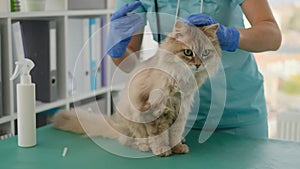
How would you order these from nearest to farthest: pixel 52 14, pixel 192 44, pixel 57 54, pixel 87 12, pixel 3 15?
1. pixel 192 44
2. pixel 3 15
3. pixel 52 14
4. pixel 57 54
5. pixel 87 12

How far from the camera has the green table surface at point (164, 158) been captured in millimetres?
1044

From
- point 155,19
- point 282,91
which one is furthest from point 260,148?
point 282,91

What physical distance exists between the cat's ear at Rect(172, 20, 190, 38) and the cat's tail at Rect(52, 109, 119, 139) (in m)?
0.32

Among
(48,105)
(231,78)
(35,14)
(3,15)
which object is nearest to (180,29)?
(231,78)

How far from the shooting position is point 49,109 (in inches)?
79.4

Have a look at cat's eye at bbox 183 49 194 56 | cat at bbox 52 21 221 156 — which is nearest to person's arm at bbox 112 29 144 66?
cat at bbox 52 21 221 156

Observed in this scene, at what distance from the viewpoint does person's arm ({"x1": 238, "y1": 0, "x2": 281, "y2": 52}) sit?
1152 millimetres

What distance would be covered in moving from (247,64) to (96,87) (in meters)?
1.04

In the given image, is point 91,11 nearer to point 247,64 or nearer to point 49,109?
point 49,109

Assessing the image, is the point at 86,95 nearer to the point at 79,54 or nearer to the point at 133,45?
the point at 79,54

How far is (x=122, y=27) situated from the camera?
3.83 feet

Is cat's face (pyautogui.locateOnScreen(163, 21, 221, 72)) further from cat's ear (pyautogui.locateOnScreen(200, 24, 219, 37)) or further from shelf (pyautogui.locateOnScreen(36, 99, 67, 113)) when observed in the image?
shelf (pyautogui.locateOnScreen(36, 99, 67, 113))

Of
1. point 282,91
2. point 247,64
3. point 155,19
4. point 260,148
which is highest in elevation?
point 155,19

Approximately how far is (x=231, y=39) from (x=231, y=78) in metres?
0.27
